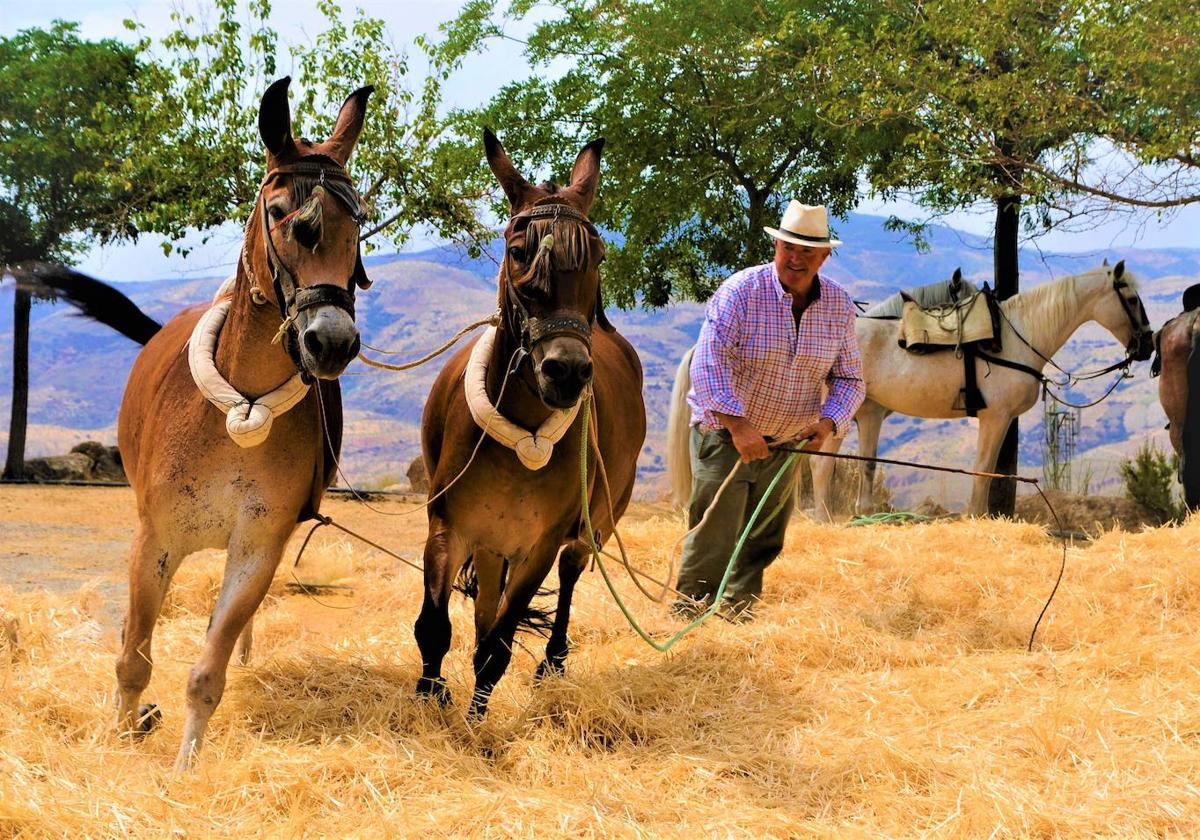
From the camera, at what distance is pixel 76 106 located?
1544 centimetres

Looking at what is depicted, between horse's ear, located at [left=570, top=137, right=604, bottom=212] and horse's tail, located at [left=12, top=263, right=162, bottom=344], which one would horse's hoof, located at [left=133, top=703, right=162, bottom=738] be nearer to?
horse's tail, located at [left=12, top=263, right=162, bottom=344]

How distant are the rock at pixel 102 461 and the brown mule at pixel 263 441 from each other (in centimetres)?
1206

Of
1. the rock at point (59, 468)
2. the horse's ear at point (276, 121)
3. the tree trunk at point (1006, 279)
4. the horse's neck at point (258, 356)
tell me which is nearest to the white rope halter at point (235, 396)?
the horse's neck at point (258, 356)

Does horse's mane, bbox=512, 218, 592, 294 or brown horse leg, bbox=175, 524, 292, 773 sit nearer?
brown horse leg, bbox=175, 524, 292, 773

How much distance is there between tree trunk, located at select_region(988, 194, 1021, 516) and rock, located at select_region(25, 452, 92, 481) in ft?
36.7

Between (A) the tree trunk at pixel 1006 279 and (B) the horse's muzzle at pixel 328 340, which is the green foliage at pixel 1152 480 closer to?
(A) the tree trunk at pixel 1006 279

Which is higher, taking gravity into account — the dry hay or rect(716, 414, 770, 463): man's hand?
rect(716, 414, 770, 463): man's hand

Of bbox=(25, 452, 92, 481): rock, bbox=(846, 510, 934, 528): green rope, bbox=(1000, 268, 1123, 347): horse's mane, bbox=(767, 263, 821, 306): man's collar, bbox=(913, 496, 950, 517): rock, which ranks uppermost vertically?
bbox=(1000, 268, 1123, 347): horse's mane

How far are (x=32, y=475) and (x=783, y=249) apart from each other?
488 inches

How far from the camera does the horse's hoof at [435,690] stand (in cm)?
388

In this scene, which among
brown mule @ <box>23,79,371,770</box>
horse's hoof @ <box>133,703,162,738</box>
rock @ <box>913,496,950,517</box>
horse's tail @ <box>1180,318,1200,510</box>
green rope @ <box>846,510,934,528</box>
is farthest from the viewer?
rock @ <box>913,496,950,517</box>

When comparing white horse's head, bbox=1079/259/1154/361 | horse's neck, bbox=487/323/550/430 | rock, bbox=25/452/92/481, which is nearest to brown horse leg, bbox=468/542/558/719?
horse's neck, bbox=487/323/550/430

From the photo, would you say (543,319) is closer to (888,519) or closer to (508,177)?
(508,177)

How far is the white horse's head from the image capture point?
951 centimetres
